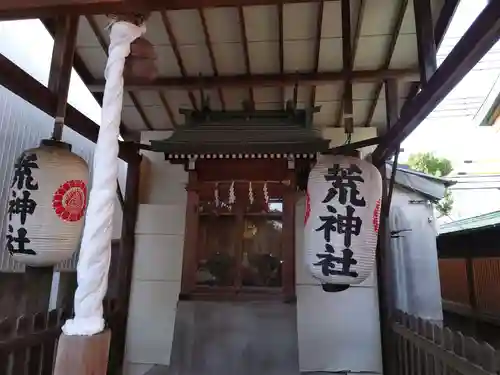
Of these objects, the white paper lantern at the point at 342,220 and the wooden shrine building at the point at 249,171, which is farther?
the wooden shrine building at the point at 249,171

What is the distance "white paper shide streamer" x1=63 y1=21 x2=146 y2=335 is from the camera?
1.16 meters

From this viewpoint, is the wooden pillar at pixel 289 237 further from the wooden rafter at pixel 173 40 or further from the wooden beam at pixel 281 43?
the wooden rafter at pixel 173 40

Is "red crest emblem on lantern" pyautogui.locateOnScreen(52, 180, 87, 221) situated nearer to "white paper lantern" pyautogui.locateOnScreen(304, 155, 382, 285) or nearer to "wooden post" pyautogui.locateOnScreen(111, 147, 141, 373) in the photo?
"wooden post" pyautogui.locateOnScreen(111, 147, 141, 373)

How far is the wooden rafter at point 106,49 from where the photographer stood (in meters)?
4.36

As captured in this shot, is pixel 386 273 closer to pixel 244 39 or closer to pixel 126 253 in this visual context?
pixel 244 39

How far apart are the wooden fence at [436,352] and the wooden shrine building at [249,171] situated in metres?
0.06

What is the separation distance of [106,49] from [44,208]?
2.26 m

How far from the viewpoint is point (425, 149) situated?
43.5 feet

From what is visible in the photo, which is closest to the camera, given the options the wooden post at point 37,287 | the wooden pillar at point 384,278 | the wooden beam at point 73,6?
the wooden beam at point 73,6

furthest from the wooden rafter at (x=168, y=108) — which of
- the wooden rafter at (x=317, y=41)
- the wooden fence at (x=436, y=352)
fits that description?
the wooden fence at (x=436, y=352)

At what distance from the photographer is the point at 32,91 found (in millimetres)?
3182

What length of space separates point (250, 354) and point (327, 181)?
7.36ft

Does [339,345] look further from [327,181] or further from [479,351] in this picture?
[479,351]

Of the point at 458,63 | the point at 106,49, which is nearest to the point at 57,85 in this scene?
the point at 106,49
